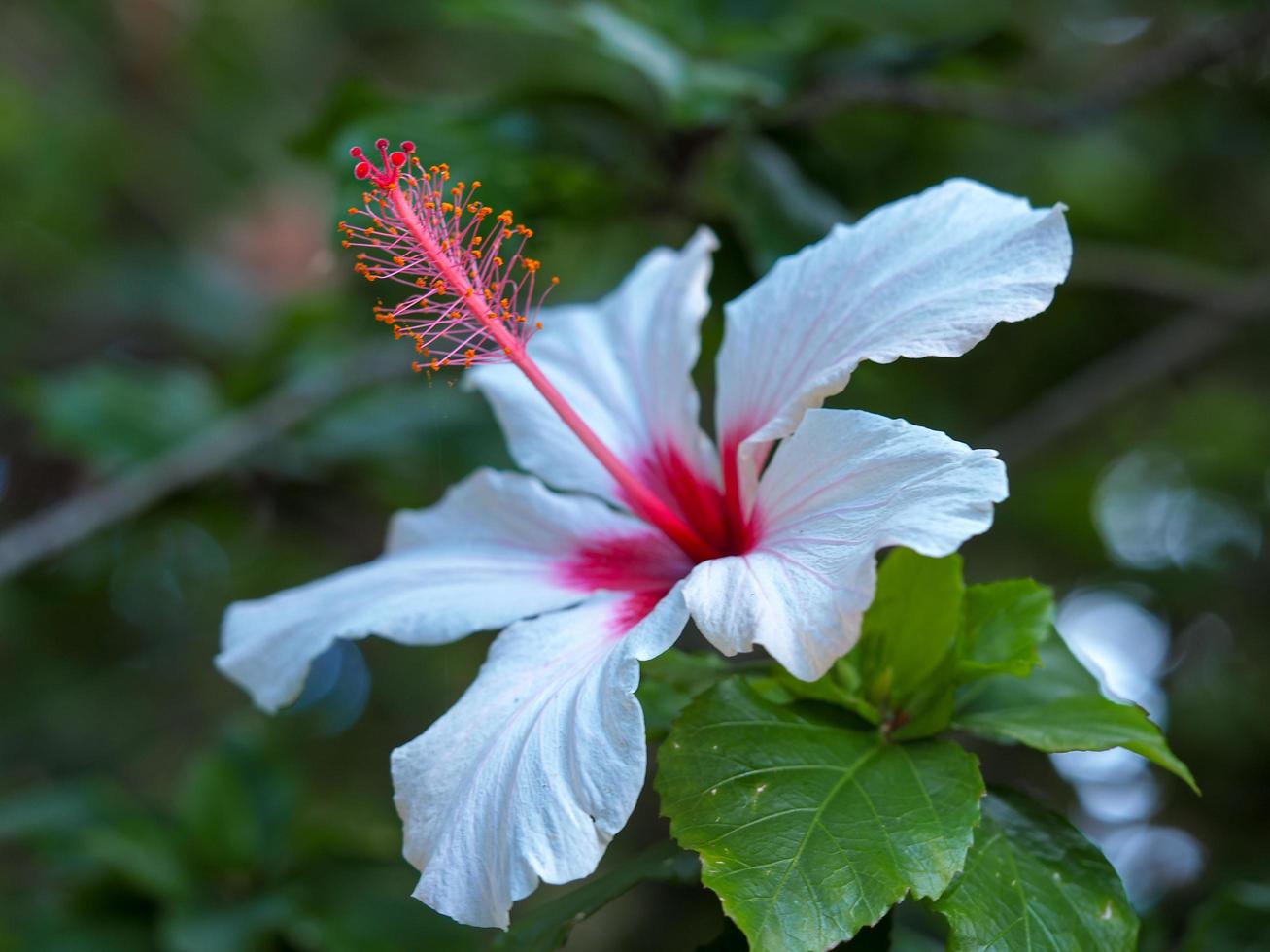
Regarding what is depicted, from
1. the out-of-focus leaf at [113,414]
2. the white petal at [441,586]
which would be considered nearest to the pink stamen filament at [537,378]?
the white petal at [441,586]

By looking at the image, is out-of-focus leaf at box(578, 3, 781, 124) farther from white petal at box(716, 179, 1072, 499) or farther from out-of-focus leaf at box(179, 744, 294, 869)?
out-of-focus leaf at box(179, 744, 294, 869)

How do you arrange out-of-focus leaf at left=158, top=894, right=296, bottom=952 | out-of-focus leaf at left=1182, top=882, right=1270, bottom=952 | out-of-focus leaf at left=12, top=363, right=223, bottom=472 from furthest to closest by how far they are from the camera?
out-of-focus leaf at left=12, top=363, right=223, bottom=472
out-of-focus leaf at left=158, top=894, right=296, bottom=952
out-of-focus leaf at left=1182, top=882, right=1270, bottom=952

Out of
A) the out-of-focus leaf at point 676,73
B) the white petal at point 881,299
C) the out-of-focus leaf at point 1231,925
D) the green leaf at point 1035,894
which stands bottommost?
the out-of-focus leaf at point 1231,925

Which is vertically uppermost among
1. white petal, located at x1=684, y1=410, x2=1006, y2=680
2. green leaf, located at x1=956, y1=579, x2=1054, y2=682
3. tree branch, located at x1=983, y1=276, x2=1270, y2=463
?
white petal, located at x1=684, y1=410, x2=1006, y2=680

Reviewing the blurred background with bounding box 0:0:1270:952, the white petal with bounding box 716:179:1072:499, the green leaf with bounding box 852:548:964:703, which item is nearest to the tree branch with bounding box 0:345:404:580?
the blurred background with bounding box 0:0:1270:952

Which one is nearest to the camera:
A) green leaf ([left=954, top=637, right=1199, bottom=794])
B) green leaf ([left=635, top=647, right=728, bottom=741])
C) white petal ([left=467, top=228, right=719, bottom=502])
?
green leaf ([left=954, top=637, right=1199, bottom=794])

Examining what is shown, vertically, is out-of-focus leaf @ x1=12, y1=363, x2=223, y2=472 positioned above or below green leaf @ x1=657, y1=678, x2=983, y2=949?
above

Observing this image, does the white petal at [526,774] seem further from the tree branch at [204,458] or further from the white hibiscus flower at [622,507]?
the tree branch at [204,458]
